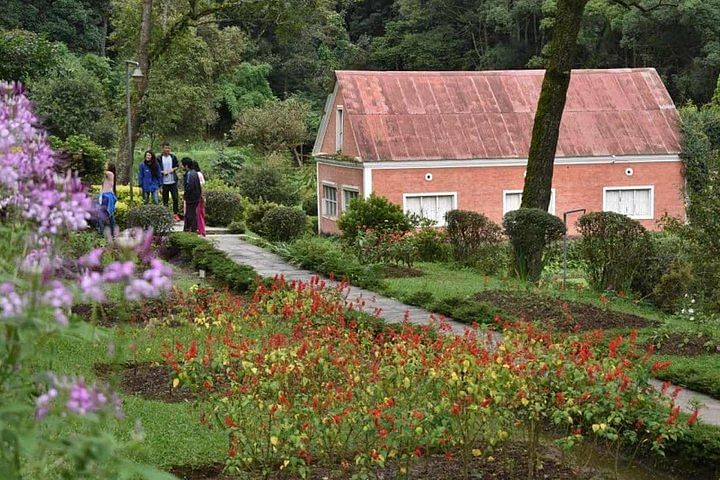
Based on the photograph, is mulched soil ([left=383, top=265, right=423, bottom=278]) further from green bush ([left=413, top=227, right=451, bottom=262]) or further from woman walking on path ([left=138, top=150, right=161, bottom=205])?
woman walking on path ([left=138, top=150, right=161, bottom=205])

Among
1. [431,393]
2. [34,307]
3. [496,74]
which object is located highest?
[496,74]

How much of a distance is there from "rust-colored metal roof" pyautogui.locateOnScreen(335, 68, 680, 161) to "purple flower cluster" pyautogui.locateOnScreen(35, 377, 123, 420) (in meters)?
24.3

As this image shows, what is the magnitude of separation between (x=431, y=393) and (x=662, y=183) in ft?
79.7

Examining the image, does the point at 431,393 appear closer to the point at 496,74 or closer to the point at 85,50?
the point at 496,74

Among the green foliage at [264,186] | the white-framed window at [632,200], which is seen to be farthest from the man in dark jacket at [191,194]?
the white-framed window at [632,200]

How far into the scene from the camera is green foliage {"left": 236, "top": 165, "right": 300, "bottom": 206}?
33.5 meters

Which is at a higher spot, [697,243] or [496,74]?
[496,74]

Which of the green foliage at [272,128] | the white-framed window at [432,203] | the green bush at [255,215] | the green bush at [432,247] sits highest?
the green foliage at [272,128]

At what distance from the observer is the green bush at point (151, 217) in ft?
58.4

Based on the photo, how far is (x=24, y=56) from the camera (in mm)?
28609

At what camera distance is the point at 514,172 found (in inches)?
1095

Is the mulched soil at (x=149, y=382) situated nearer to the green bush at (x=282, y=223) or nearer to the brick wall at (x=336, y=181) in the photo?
the green bush at (x=282, y=223)

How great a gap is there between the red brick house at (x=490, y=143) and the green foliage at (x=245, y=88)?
779 inches

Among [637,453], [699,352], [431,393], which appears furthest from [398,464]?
[699,352]
